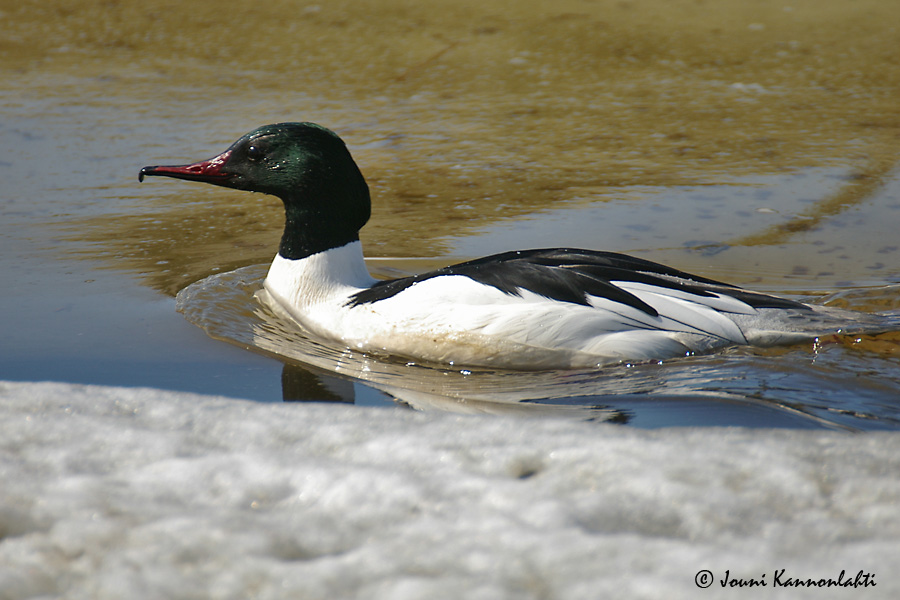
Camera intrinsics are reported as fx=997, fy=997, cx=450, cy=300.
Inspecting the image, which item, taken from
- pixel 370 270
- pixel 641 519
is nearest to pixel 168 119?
pixel 370 270

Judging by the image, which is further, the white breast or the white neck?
the white neck

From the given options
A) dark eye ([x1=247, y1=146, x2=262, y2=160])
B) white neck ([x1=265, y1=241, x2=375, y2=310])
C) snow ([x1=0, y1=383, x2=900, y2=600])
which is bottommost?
snow ([x1=0, y1=383, x2=900, y2=600])

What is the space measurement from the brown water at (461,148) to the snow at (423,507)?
0.59m

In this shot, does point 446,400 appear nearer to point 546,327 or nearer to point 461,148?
point 546,327

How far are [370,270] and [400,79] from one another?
3.54 m

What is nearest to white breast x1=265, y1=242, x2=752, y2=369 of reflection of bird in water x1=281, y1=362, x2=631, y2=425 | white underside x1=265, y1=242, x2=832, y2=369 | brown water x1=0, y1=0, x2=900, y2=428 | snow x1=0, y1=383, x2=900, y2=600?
white underside x1=265, y1=242, x2=832, y2=369

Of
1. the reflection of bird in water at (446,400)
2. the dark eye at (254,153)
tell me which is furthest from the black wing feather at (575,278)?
the dark eye at (254,153)

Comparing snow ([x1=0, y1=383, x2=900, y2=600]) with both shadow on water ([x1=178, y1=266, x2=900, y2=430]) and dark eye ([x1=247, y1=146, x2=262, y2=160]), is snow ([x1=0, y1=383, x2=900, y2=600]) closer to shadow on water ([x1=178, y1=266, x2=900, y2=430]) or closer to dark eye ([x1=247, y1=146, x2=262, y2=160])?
shadow on water ([x1=178, y1=266, x2=900, y2=430])

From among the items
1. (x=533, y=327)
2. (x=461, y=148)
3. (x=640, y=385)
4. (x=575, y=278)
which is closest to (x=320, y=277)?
(x=533, y=327)

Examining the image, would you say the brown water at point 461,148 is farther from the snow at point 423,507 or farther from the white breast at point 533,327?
the snow at point 423,507

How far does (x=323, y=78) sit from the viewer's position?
828 centimetres

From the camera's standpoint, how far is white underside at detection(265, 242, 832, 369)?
157 inches

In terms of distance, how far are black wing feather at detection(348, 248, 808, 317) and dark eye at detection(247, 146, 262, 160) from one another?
86 centimetres

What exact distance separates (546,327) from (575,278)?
0.24 m
